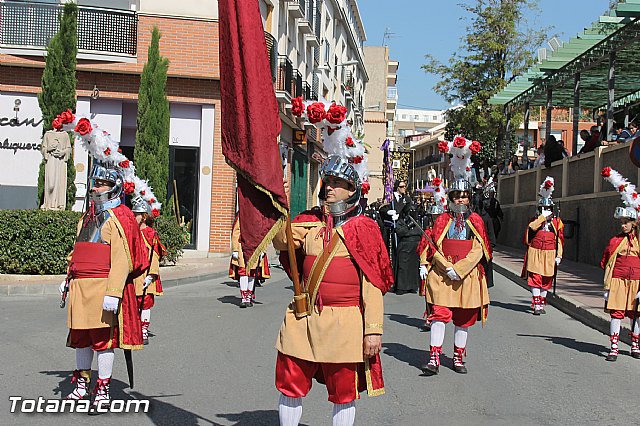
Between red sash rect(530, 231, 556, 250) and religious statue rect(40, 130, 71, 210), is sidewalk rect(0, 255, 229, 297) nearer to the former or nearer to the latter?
religious statue rect(40, 130, 71, 210)

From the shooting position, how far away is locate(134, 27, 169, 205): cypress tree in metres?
22.6

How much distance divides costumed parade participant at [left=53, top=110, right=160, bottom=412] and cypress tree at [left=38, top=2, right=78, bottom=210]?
1323cm

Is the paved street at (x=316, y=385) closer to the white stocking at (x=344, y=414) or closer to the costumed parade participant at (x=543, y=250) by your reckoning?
the costumed parade participant at (x=543, y=250)

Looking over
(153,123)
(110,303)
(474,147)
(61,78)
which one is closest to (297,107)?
(110,303)

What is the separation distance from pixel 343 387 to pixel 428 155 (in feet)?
339

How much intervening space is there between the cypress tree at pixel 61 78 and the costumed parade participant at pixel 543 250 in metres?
10.6

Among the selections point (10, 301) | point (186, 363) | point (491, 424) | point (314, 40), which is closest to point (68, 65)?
point (10, 301)

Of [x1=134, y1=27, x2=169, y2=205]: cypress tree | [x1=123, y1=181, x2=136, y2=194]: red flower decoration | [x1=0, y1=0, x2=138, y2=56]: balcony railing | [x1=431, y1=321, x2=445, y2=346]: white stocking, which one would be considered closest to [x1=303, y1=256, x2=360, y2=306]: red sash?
[x1=431, y1=321, x2=445, y2=346]: white stocking

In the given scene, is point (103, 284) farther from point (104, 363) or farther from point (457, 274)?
point (457, 274)

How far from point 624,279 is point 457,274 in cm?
267

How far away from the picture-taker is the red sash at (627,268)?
9961 mm

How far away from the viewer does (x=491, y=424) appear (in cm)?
666

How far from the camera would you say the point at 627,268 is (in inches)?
394

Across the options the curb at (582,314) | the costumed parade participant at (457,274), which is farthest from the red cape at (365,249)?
the curb at (582,314)
